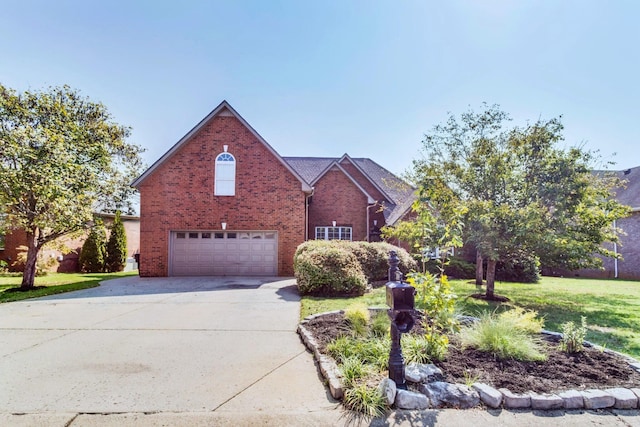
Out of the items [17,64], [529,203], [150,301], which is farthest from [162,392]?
[17,64]

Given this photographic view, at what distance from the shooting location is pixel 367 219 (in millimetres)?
19625

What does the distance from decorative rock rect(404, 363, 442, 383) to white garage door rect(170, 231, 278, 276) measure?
11970mm

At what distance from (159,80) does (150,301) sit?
291 inches

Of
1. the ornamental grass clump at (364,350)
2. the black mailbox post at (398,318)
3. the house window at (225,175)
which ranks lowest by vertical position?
the ornamental grass clump at (364,350)

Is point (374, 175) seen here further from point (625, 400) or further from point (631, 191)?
point (625, 400)

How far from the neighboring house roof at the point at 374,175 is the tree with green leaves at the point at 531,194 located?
8365 mm

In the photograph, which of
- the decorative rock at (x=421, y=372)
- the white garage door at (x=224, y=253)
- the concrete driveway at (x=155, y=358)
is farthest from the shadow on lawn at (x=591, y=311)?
the white garage door at (x=224, y=253)

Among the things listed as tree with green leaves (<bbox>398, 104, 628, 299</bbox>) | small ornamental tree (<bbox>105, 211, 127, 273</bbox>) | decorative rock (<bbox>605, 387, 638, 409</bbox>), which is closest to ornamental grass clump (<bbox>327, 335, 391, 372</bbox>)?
decorative rock (<bbox>605, 387, 638, 409</bbox>)

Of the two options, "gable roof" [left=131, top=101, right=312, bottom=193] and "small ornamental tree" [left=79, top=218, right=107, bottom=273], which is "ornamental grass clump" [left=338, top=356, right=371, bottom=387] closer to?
"gable roof" [left=131, top=101, right=312, bottom=193]

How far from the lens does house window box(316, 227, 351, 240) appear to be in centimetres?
1942

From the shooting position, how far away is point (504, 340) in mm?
4453

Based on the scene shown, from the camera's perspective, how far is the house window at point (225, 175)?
1552 cm

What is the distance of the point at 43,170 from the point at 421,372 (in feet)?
44.1

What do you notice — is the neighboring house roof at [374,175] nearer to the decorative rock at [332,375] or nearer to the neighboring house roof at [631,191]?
the neighboring house roof at [631,191]
